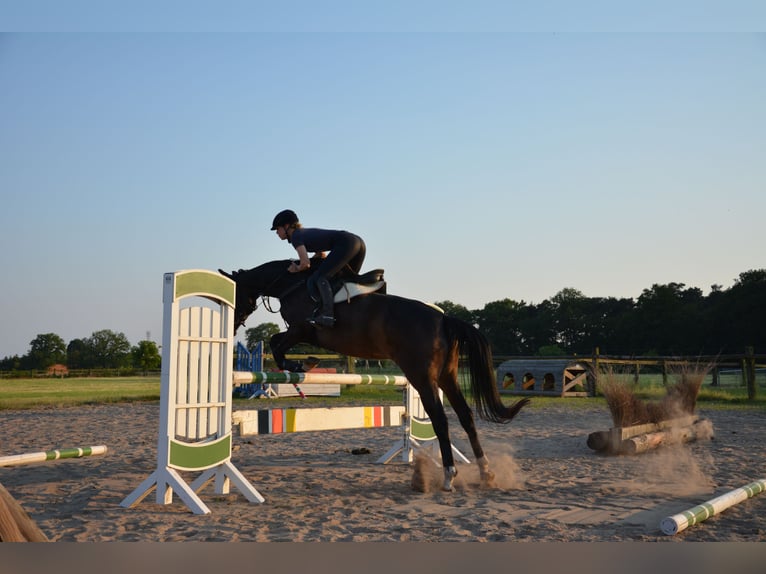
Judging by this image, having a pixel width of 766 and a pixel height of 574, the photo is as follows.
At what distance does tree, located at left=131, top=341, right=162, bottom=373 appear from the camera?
3155 cm

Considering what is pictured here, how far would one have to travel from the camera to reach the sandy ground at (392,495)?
129 inches

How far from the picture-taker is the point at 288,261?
5.27 meters

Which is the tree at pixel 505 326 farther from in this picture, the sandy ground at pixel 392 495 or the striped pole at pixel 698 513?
the striped pole at pixel 698 513

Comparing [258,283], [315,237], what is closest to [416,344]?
[315,237]

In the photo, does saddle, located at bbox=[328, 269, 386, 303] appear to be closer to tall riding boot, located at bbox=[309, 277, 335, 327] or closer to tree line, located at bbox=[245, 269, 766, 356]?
tall riding boot, located at bbox=[309, 277, 335, 327]

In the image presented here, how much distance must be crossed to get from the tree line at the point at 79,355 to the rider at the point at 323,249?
85.4ft

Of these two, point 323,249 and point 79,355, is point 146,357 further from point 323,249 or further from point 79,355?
point 323,249

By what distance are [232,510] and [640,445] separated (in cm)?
416

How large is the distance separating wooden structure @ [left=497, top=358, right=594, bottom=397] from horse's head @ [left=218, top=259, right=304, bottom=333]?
41.9 feet

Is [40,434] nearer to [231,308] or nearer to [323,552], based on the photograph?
[231,308]

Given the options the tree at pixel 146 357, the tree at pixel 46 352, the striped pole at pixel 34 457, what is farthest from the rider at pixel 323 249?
the tree at pixel 46 352

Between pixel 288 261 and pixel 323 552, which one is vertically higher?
pixel 288 261

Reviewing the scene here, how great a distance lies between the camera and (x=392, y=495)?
14.6 ft

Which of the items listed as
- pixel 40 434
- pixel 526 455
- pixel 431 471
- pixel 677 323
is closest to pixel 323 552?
pixel 431 471
